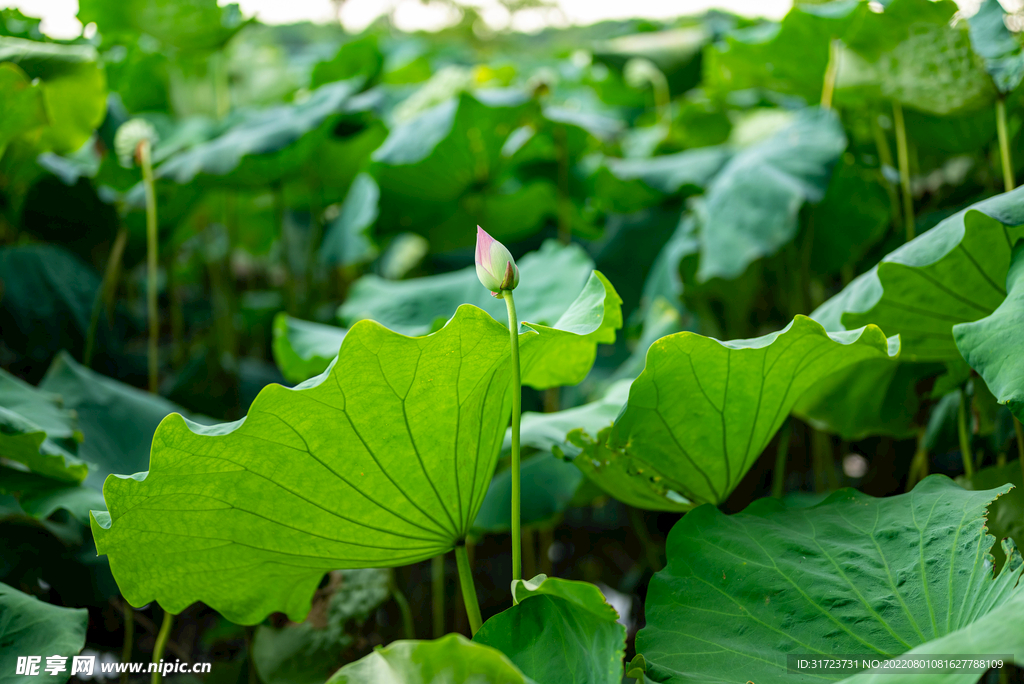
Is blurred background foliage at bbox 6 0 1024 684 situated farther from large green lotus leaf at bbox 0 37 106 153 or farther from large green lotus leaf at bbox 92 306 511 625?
large green lotus leaf at bbox 92 306 511 625

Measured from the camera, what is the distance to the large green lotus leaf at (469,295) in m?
1.14

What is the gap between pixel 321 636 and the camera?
0.94 metres

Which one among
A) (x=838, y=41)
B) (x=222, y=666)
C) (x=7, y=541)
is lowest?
(x=222, y=666)

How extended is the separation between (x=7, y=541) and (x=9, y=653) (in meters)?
0.24

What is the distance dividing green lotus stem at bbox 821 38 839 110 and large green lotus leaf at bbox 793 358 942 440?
0.55 metres

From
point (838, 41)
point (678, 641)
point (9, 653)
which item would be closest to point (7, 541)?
point (9, 653)

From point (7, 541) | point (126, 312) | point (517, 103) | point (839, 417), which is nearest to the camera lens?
point (7, 541)

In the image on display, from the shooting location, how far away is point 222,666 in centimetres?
104

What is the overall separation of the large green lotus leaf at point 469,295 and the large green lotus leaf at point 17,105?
54 centimetres

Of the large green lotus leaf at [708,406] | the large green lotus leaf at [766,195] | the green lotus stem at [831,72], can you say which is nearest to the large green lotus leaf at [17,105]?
the large green lotus leaf at [708,406]

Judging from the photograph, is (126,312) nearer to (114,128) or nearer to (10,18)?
(114,128)

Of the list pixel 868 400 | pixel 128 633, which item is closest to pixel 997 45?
pixel 868 400

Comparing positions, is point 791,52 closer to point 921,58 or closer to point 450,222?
point 921,58

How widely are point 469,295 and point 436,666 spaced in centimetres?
79
